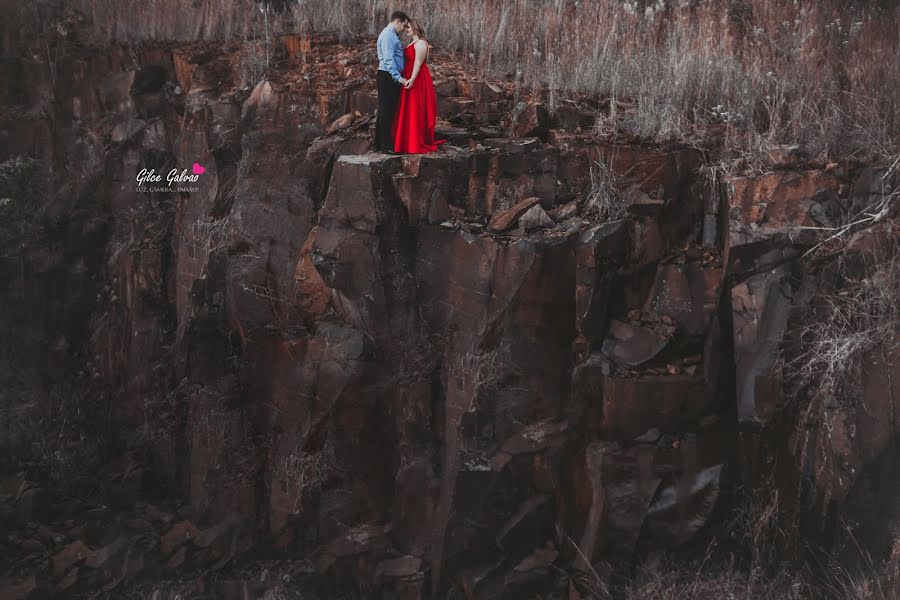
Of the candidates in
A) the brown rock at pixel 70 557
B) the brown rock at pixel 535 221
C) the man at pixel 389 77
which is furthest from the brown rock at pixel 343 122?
the brown rock at pixel 70 557

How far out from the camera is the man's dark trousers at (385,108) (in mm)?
5859

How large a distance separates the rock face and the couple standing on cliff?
0.63 ft

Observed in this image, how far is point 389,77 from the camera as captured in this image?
5.85m

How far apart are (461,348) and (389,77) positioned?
2036 millimetres

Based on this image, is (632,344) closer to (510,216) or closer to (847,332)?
(510,216)

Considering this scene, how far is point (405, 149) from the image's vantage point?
5.96 metres

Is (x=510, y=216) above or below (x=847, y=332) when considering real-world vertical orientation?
above

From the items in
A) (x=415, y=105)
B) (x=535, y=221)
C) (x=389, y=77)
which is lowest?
(x=535, y=221)

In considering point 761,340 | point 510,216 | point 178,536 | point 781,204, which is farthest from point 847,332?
point 178,536

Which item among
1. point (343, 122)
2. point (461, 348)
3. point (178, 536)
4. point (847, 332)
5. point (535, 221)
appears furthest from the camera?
point (178, 536)

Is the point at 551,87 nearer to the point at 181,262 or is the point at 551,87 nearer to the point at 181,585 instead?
the point at 181,262

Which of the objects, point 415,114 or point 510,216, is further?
point 415,114

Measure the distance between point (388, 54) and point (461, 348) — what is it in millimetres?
2184

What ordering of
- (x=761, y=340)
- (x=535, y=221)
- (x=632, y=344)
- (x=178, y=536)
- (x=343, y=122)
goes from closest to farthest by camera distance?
(x=761, y=340)
(x=632, y=344)
(x=535, y=221)
(x=343, y=122)
(x=178, y=536)
